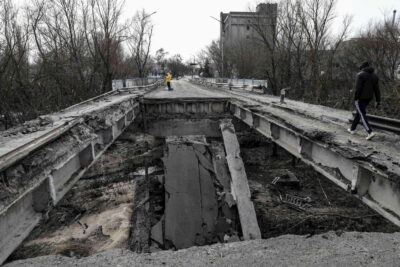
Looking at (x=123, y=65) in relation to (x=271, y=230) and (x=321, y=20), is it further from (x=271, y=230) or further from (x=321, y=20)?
(x=271, y=230)

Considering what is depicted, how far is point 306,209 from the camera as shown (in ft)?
24.2

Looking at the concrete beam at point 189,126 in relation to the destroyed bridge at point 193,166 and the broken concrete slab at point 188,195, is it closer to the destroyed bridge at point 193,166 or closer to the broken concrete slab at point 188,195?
the destroyed bridge at point 193,166

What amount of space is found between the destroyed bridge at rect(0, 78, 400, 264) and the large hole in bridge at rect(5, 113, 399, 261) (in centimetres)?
4

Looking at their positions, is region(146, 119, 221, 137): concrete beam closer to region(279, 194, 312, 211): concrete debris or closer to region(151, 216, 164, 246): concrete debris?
region(279, 194, 312, 211): concrete debris

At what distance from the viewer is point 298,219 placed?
22.1 ft

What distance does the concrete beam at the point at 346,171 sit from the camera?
3270 millimetres

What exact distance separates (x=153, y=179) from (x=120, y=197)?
1190mm

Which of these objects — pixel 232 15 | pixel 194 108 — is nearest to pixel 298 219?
pixel 194 108

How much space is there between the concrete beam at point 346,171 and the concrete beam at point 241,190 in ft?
5.02

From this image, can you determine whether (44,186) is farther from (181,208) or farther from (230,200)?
(230,200)

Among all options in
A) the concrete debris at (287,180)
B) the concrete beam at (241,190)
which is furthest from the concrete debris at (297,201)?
the concrete beam at (241,190)

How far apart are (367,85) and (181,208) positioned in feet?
16.2

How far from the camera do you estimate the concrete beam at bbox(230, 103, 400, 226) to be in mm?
3270

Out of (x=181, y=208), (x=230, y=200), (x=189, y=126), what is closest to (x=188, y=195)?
(x=181, y=208)
